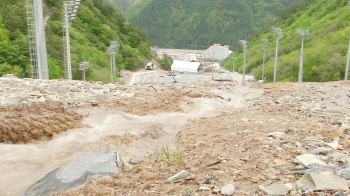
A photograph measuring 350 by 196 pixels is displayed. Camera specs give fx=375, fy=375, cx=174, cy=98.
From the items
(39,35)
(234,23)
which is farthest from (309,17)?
(39,35)

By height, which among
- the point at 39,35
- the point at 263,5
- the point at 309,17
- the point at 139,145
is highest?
the point at 263,5

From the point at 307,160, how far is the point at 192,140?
11.1ft

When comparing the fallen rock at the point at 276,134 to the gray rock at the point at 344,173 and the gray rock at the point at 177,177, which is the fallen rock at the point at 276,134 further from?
the gray rock at the point at 177,177

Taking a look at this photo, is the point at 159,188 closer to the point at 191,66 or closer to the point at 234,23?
the point at 191,66

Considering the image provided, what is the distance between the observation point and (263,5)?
129 m

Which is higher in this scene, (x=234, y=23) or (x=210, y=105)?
(x=234, y=23)

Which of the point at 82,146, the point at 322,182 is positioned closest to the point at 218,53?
the point at 82,146

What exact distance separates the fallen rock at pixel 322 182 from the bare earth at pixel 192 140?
0.12 meters

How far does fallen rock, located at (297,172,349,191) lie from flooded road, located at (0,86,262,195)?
4.18 meters

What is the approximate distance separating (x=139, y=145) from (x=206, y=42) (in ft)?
397

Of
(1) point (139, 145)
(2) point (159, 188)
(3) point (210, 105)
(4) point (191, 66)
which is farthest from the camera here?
(4) point (191, 66)

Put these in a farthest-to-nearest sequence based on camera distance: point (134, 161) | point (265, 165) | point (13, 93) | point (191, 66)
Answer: point (191, 66)
point (13, 93)
point (134, 161)
point (265, 165)

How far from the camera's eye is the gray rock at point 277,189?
4816 mm

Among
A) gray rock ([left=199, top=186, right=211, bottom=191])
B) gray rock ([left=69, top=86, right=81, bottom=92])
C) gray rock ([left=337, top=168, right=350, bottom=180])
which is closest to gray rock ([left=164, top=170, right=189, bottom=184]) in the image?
gray rock ([left=199, top=186, right=211, bottom=191])
